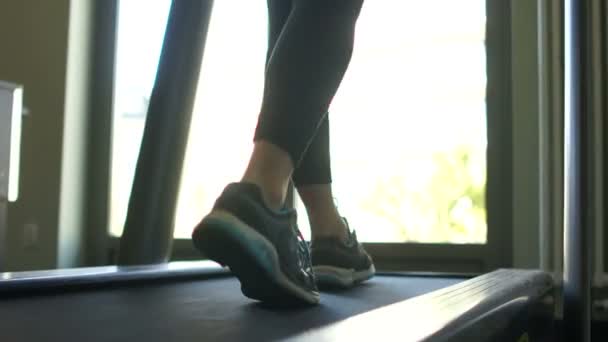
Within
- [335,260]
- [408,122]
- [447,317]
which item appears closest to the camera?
[447,317]

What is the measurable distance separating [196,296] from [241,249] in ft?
1.33

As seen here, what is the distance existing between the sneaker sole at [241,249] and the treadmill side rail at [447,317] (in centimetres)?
13

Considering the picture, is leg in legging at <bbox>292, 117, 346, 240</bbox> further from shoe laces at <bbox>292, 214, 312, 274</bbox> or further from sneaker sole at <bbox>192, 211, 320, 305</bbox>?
sneaker sole at <bbox>192, 211, 320, 305</bbox>

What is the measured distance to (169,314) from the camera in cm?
94

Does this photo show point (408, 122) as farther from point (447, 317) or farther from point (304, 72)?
point (447, 317)

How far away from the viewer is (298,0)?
890 millimetres

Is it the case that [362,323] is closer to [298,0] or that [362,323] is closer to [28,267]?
[298,0]

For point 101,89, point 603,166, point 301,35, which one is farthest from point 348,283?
point 101,89

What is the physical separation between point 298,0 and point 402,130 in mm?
1770

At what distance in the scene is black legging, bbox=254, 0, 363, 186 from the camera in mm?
870

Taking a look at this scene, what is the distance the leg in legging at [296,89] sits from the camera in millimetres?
870

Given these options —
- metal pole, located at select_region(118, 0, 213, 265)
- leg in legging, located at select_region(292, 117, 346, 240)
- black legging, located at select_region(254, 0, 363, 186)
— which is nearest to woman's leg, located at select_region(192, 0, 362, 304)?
black legging, located at select_region(254, 0, 363, 186)

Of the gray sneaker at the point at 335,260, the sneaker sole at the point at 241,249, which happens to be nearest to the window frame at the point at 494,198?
the gray sneaker at the point at 335,260

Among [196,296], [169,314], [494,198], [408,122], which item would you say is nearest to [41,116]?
[408,122]
